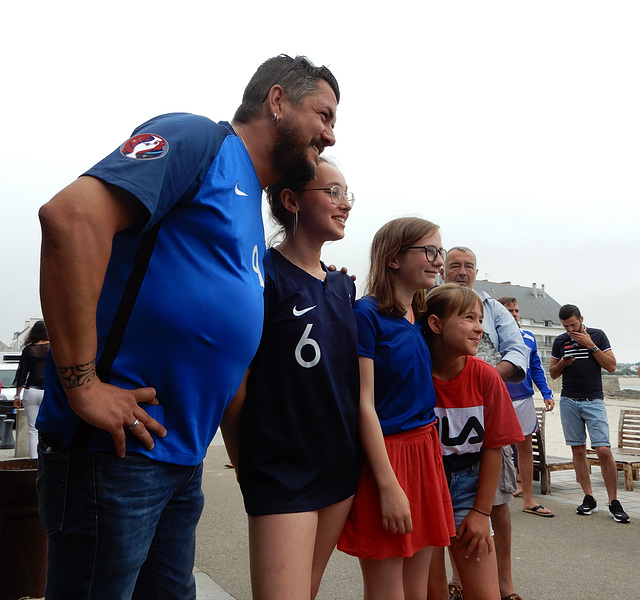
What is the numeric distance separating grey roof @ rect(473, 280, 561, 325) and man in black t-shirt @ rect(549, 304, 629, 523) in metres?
71.7

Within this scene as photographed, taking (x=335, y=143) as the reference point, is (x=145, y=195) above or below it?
below

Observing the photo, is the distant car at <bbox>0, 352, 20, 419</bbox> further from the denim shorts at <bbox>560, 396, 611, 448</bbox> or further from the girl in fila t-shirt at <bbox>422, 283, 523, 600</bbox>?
the girl in fila t-shirt at <bbox>422, 283, 523, 600</bbox>

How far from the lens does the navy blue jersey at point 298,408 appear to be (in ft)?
6.61

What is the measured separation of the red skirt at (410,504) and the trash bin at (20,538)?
1.94m

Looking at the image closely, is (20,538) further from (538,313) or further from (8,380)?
(538,313)

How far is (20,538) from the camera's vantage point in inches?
129

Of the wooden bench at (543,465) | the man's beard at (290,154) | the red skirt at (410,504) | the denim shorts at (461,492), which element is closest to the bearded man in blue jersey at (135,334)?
the man's beard at (290,154)

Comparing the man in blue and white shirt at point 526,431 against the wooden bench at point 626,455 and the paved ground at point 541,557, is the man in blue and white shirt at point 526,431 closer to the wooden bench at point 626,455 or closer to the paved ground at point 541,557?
the paved ground at point 541,557

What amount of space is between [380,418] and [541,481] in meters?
5.90

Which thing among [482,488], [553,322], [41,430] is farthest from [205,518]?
[553,322]

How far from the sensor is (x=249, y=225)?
5.70ft

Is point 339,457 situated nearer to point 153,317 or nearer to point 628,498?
point 153,317

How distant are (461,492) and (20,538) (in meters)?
2.44

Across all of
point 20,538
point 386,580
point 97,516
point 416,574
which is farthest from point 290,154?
point 20,538
